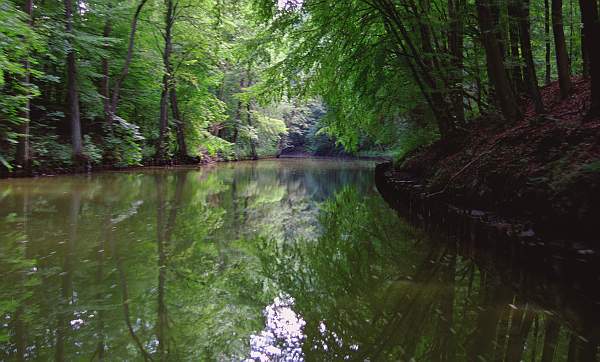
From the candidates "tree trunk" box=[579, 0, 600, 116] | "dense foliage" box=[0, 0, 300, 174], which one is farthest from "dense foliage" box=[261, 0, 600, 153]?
"tree trunk" box=[579, 0, 600, 116]

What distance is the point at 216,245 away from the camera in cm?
552

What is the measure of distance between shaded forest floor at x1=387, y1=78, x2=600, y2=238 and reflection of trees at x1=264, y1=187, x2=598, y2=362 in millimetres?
764

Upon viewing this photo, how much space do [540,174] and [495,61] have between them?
372 cm

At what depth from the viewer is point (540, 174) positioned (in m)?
5.02

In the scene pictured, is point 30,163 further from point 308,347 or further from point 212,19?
point 308,347

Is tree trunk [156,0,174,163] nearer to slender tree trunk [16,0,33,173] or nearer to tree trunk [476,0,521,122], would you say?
slender tree trunk [16,0,33,173]

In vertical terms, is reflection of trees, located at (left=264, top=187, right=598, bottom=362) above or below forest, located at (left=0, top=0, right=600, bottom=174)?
below

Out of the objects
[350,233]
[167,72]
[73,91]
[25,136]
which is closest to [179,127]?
[167,72]

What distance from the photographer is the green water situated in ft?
9.21

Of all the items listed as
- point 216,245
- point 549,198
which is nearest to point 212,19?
point 216,245

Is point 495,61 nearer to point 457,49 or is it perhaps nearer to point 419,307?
point 457,49

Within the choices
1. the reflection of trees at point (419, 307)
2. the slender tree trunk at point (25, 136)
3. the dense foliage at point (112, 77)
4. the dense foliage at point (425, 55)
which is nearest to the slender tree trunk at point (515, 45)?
the dense foliage at point (425, 55)

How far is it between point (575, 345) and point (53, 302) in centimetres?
395

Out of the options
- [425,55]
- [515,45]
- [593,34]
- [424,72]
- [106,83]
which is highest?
[106,83]
